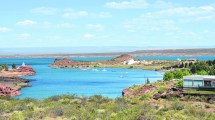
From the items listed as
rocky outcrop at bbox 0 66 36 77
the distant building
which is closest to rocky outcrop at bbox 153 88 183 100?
the distant building

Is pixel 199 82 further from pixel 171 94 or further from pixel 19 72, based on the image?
pixel 19 72

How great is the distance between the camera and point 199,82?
215 ft

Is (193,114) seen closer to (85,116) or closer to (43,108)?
(85,116)

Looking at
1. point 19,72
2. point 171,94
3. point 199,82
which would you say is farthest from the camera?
point 19,72

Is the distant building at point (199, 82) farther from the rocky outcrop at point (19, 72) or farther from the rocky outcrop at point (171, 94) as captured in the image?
the rocky outcrop at point (19, 72)

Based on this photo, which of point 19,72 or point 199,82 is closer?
point 199,82

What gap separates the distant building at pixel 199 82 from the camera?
213ft

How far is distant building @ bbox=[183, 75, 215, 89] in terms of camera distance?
Answer: 64.9 m

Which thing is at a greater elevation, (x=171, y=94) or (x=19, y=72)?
(x=171, y=94)

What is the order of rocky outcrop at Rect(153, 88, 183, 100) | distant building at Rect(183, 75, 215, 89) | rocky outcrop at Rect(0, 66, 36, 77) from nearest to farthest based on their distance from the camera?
rocky outcrop at Rect(153, 88, 183, 100), distant building at Rect(183, 75, 215, 89), rocky outcrop at Rect(0, 66, 36, 77)

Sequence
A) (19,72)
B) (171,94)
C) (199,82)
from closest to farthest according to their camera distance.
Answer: (171,94) < (199,82) < (19,72)

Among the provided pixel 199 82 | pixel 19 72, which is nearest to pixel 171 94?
pixel 199 82

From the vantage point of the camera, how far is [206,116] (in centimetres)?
3806

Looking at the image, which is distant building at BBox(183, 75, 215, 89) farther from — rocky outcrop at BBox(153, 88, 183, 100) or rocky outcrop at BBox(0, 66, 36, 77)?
rocky outcrop at BBox(0, 66, 36, 77)
